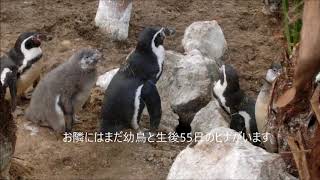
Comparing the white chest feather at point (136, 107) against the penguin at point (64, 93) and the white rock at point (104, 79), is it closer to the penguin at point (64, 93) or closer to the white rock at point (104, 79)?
the penguin at point (64, 93)

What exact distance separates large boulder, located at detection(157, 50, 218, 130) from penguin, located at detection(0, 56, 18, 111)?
1.06 meters

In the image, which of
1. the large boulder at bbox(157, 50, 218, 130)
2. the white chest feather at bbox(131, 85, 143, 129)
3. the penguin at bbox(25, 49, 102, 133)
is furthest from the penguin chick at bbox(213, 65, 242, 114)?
the penguin at bbox(25, 49, 102, 133)

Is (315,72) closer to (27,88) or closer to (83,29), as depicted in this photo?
(27,88)

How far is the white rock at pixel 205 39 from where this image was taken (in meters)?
5.60

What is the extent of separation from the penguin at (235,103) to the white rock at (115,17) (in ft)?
4.59

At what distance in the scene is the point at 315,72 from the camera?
2.87 m

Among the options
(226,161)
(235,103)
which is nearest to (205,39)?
(235,103)

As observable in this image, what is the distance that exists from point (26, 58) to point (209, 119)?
1498 mm

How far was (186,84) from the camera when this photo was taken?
499 cm

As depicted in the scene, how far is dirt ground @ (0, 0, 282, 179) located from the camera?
4.11 meters

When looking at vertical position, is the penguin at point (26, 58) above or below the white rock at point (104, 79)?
above

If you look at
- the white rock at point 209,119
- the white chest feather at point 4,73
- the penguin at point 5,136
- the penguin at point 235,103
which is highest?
the penguin at point 5,136

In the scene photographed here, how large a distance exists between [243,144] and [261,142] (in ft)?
2.51

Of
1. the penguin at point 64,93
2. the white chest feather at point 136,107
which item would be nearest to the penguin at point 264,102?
the white chest feather at point 136,107
